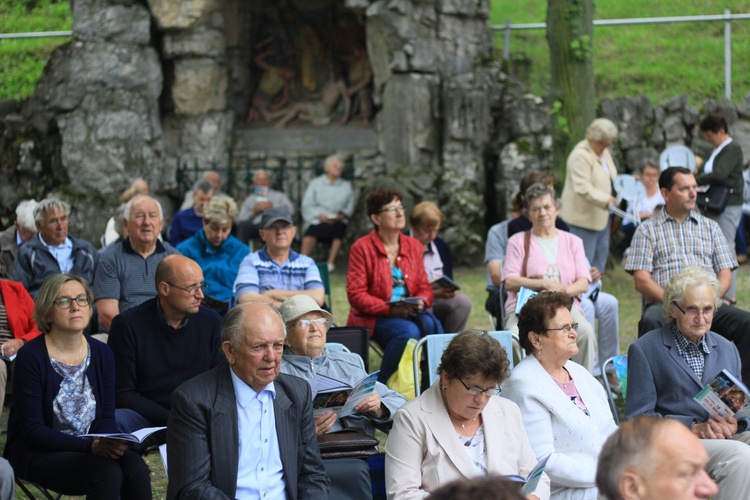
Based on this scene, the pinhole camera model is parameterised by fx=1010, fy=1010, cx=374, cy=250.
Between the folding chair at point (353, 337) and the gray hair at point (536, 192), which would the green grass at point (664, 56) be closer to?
the gray hair at point (536, 192)

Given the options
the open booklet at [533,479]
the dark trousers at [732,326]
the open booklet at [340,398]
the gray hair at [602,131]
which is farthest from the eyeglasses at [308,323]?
the gray hair at [602,131]

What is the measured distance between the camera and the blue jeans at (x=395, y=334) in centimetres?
632

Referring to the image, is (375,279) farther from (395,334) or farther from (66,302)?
(66,302)

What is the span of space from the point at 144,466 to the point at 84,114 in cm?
962

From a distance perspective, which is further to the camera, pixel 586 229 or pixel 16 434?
pixel 586 229

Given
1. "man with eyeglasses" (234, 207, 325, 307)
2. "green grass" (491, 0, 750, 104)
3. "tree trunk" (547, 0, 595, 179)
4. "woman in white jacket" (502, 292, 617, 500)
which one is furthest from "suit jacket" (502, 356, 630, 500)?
"green grass" (491, 0, 750, 104)

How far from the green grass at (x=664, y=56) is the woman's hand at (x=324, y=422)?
10.6m

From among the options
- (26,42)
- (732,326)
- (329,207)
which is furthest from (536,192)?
(26,42)

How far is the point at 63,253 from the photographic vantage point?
6.82m

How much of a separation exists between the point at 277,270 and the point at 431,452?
294 cm

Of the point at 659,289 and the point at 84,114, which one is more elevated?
the point at 84,114

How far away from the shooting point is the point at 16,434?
4398 mm

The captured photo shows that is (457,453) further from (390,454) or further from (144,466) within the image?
(144,466)

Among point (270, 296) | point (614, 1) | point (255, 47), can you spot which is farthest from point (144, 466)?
point (614, 1)
